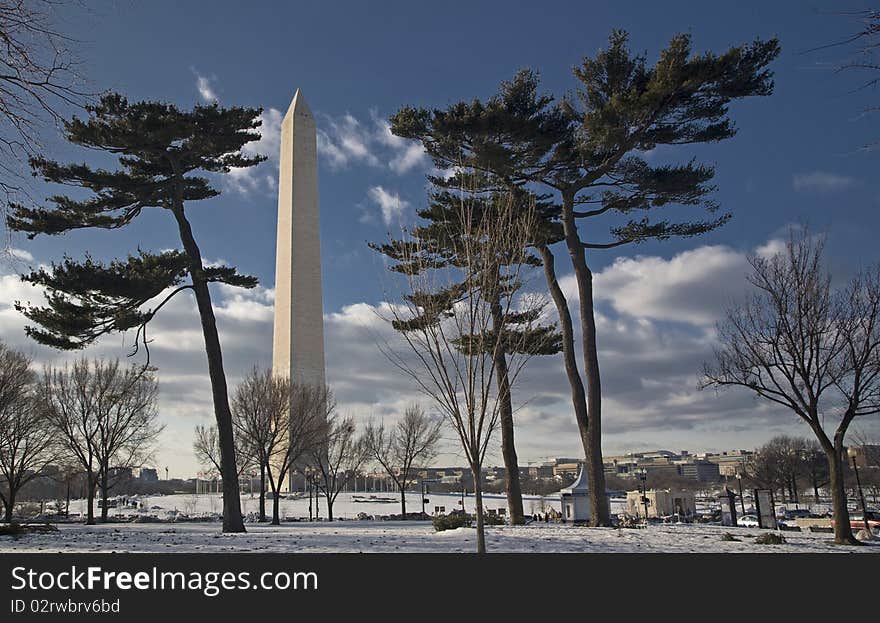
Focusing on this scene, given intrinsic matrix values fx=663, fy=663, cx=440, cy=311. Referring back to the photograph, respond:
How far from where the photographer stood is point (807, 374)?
15.2 metres

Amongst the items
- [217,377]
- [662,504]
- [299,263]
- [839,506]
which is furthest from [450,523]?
[299,263]

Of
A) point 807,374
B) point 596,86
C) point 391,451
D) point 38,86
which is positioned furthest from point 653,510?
point 38,86

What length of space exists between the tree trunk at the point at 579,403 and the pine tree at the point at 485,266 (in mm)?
587

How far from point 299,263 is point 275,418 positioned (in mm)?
14248

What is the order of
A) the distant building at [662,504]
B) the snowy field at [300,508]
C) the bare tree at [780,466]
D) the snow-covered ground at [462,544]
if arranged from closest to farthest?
1. the snow-covered ground at [462,544]
2. the distant building at [662,504]
3. the snowy field at [300,508]
4. the bare tree at [780,466]

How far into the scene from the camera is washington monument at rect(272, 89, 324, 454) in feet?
136

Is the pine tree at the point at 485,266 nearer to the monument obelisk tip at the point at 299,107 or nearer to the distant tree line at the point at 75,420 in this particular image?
the distant tree line at the point at 75,420

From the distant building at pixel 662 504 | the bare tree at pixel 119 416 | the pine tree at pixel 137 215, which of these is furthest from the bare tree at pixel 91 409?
the distant building at pixel 662 504

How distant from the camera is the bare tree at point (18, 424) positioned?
25844 millimetres

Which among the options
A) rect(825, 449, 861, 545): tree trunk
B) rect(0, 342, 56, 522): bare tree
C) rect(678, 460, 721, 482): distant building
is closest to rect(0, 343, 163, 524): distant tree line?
rect(0, 342, 56, 522): bare tree
